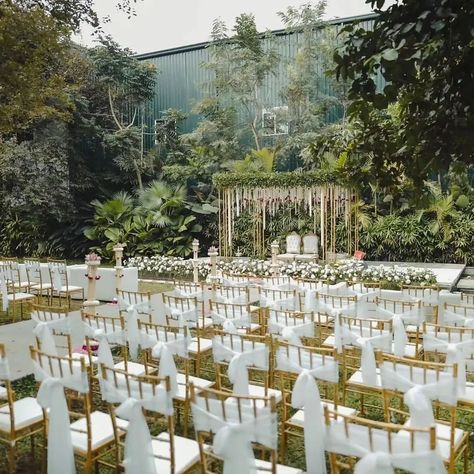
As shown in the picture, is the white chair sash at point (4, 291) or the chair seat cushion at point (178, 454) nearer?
the chair seat cushion at point (178, 454)

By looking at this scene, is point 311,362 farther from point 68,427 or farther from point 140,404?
point 68,427

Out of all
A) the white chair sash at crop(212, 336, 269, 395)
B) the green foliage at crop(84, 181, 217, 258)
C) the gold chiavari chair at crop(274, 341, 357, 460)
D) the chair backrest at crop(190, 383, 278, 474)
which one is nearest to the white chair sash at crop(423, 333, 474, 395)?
the gold chiavari chair at crop(274, 341, 357, 460)

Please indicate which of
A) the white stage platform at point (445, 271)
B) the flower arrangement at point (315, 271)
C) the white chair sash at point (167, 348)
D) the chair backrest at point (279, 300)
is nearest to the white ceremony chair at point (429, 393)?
the white chair sash at point (167, 348)

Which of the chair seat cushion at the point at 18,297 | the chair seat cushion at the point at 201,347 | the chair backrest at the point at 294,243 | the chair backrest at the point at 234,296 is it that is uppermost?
the chair backrest at the point at 234,296

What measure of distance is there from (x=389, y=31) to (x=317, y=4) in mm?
18477

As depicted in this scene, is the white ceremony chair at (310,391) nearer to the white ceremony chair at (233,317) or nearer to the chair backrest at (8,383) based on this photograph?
the white ceremony chair at (233,317)

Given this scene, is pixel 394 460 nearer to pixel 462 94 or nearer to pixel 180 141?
pixel 462 94

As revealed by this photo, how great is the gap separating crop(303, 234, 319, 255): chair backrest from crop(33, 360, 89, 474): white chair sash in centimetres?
A: 1318

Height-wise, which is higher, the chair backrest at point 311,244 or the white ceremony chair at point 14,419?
the white ceremony chair at point 14,419

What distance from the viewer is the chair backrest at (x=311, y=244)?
16359mm

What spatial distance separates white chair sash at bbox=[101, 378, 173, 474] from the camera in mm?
3168

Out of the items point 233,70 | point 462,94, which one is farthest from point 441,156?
point 233,70

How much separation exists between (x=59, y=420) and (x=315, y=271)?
962 centimetres

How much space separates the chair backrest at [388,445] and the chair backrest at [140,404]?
3.17 feet
